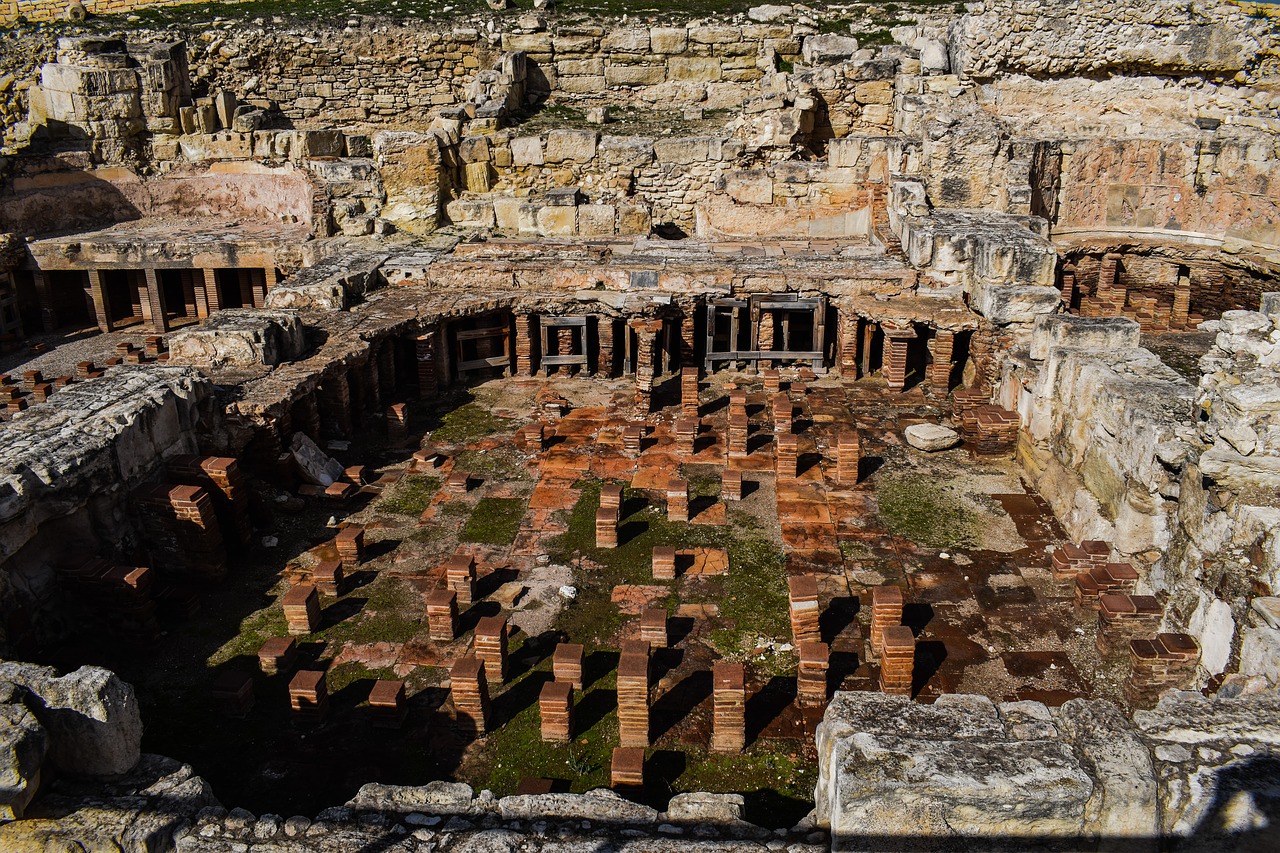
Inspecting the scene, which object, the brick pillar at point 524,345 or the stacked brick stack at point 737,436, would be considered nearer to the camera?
the stacked brick stack at point 737,436

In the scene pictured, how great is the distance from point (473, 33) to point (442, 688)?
16.6m

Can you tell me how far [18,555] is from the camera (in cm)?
880

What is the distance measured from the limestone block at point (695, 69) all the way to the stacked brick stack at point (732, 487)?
12.3m

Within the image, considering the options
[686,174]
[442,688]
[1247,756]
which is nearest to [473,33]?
[686,174]

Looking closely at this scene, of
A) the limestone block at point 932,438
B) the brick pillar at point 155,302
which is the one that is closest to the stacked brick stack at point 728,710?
the limestone block at point 932,438

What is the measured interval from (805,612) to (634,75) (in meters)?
15.2

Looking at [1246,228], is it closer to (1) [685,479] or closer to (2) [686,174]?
(2) [686,174]

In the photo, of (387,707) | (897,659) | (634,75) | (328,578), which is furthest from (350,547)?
(634,75)

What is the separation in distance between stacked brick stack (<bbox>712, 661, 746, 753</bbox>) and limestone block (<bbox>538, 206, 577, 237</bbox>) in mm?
11164

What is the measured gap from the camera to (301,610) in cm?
914

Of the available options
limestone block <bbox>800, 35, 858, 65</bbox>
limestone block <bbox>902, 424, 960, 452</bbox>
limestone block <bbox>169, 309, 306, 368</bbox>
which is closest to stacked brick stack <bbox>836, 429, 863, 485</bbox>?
limestone block <bbox>902, 424, 960, 452</bbox>

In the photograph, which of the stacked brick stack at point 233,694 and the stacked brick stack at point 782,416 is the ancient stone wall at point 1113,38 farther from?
the stacked brick stack at point 233,694

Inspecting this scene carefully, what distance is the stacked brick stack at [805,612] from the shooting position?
28.8 feet

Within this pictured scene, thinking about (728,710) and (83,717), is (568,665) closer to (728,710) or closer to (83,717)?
(728,710)
